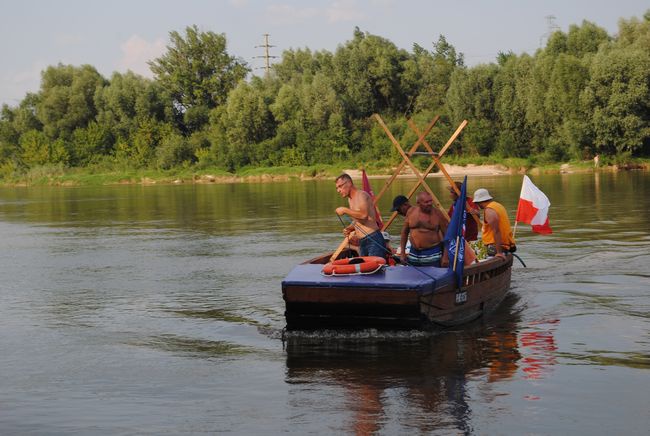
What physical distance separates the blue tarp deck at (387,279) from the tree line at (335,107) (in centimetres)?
5769

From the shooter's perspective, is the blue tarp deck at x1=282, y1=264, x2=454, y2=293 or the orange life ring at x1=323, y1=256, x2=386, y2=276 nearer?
the blue tarp deck at x1=282, y1=264, x2=454, y2=293

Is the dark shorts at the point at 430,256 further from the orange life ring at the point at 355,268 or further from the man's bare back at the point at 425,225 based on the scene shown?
the orange life ring at the point at 355,268

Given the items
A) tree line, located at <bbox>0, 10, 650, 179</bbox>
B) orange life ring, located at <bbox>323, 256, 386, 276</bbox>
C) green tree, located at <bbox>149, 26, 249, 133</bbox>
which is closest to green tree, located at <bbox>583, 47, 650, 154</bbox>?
tree line, located at <bbox>0, 10, 650, 179</bbox>

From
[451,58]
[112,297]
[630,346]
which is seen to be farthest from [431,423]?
[451,58]

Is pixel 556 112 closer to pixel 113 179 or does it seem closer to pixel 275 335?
pixel 113 179

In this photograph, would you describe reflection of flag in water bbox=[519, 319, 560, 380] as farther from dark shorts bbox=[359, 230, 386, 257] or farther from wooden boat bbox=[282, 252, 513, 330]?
dark shorts bbox=[359, 230, 386, 257]

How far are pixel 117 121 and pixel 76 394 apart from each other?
8949 cm

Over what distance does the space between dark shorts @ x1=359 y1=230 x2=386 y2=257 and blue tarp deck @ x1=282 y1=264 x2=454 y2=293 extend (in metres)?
1.03

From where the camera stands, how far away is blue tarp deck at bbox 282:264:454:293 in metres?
11.5

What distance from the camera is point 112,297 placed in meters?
17.1

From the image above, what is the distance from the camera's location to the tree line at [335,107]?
69.2m

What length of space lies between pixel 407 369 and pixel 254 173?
2938 inches

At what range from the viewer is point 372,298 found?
455 inches

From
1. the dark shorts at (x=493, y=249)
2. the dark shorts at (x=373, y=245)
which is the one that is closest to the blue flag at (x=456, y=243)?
the dark shorts at (x=373, y=245)
